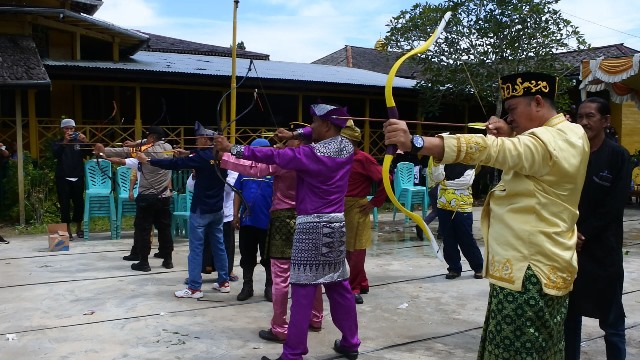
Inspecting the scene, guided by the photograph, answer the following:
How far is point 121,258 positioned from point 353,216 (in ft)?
11.6

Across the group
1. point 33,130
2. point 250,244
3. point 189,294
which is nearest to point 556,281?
point 250,244

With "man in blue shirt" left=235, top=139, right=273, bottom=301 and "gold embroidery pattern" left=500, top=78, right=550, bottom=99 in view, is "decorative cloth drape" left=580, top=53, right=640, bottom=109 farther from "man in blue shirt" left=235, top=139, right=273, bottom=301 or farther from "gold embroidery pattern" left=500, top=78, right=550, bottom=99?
"gold embroidery pattern" left=500, top=78, right=550, bottom=99

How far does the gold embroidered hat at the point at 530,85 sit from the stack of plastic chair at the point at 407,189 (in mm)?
8367

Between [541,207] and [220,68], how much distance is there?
1293cm

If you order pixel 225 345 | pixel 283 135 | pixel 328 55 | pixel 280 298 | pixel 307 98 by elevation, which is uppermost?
→ pixel 328 55

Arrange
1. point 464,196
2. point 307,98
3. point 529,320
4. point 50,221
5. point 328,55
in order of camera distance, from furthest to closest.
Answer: point 328,55, point 307,98, point 50,221, point 464,196, point 529,320

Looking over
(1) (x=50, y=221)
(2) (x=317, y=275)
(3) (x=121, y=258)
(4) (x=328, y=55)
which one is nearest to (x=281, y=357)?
(2) (x=317, y=275)

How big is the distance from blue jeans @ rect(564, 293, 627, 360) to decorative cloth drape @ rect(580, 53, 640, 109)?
6.49 meters

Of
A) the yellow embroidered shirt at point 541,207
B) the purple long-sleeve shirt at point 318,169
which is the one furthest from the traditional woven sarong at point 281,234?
the yellow embroidered shirt at point 541,207

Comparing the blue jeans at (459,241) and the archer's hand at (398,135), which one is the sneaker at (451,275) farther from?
the archer's hand at (398,135)

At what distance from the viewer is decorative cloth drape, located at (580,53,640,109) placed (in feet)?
29.6

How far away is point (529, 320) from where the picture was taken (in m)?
2.66

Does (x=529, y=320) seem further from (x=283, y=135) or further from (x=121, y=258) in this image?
(x=121, y=258)

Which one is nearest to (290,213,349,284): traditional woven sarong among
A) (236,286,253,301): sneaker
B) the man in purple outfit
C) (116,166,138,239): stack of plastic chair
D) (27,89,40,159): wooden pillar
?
the man in purple outfit
